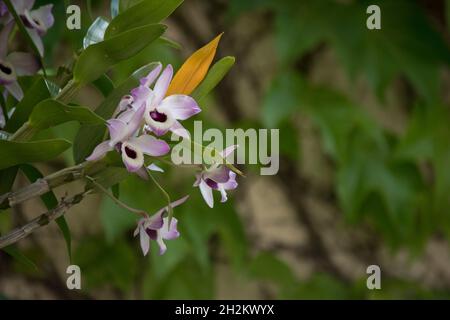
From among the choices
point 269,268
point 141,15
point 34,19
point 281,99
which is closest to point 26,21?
point 34,19

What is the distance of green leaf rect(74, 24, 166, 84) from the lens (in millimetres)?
485

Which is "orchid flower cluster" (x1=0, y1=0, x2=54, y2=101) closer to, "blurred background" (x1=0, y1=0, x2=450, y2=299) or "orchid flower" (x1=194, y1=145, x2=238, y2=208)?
"orchid flower" (x1=194, y1=145, x2=238, y2=208)

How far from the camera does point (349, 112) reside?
1.44 metres

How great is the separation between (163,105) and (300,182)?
3.80 ft

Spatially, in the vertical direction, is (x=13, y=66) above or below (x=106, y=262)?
below

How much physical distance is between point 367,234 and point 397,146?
25cm

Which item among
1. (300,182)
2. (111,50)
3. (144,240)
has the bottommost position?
(144,240)

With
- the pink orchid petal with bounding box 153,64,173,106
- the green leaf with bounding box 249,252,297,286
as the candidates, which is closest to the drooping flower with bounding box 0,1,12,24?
the pink orchid petal with bounding box 153,64,173,106

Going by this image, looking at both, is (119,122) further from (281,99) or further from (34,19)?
(281,99)

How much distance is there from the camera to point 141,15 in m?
0.52

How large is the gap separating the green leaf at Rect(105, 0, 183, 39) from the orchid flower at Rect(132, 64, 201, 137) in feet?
0.18

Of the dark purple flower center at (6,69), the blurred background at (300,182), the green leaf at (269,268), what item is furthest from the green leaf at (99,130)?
the green leaf at (269,268)
